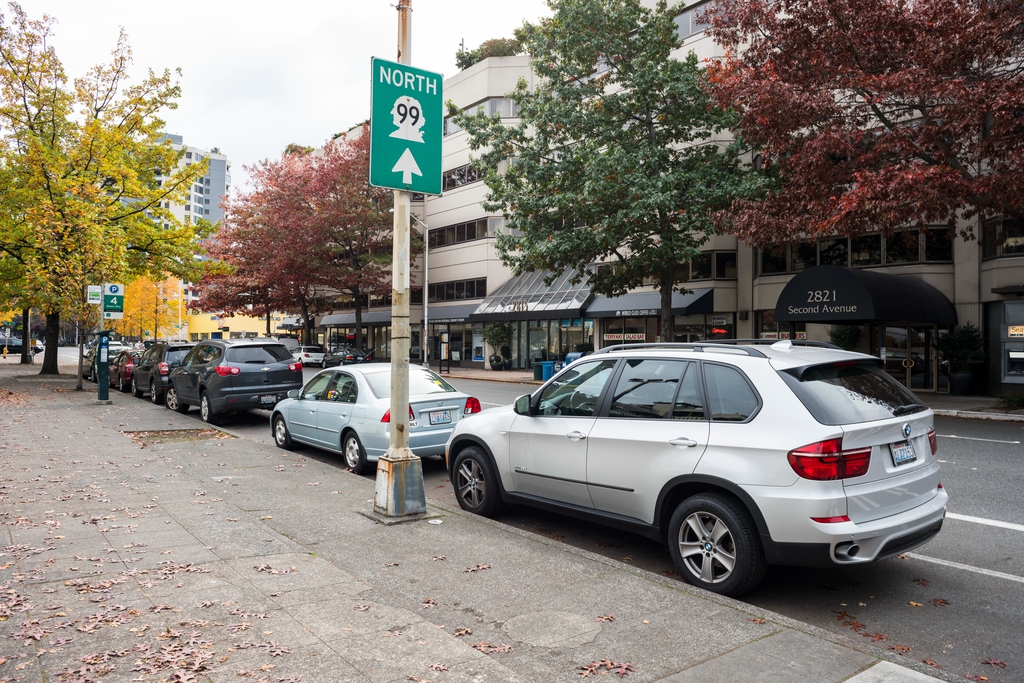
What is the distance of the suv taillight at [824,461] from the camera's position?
4.45 meters

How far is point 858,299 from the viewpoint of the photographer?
19.7 m

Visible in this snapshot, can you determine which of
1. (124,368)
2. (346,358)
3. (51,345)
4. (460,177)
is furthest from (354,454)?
(460,177)

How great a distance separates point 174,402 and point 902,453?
16.1 meters

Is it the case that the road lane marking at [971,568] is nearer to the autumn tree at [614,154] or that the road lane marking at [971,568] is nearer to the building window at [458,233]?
the autumn tree at [614,154]

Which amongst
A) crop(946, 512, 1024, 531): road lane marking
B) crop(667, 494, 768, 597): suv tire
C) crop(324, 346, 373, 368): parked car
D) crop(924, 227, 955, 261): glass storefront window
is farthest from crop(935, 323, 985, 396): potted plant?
crop(324, 346, 373, 368): parked car

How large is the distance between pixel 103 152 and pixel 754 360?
987 inches

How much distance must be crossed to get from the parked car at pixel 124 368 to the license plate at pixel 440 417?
16.0 meters

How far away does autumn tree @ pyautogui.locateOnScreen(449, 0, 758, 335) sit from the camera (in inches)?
867

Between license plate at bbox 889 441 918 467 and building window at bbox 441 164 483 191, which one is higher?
building window at bbox 441 164 483 191

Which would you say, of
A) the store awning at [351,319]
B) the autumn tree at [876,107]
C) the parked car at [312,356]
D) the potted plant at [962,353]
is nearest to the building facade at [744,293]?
the potted plant at [962,353]

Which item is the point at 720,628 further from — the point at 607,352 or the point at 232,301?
the point at 232,301

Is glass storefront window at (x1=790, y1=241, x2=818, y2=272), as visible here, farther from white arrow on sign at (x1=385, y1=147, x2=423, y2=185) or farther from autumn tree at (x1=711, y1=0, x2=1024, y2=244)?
white arrow on sign at (x1=385, y1=147, x2=423, y2=185)

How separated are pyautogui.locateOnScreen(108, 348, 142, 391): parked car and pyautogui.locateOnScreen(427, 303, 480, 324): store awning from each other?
20.2 metres

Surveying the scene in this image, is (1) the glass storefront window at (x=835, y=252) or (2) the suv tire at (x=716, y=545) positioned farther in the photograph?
(1) the glass storefront window at (x=835, y=252)
